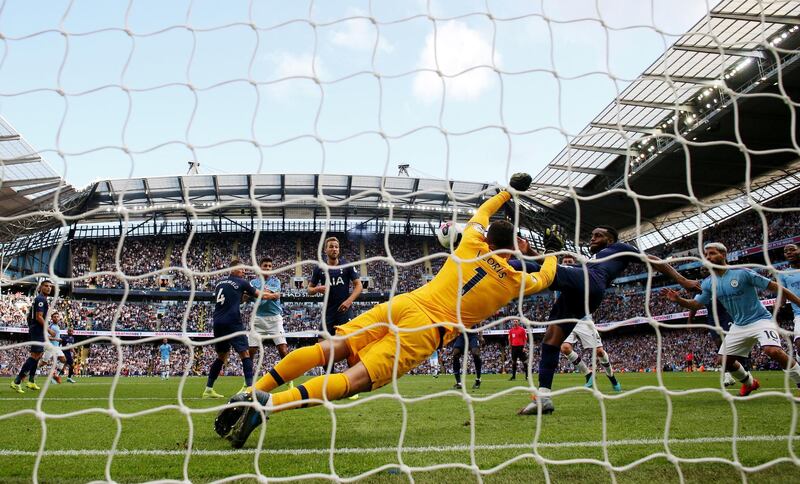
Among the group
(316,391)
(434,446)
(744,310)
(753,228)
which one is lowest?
(434,446)

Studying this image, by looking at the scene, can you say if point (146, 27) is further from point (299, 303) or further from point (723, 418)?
point (299, 303)

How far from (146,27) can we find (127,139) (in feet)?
2.68

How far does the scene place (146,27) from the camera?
134 inches

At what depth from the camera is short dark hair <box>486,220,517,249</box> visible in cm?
414

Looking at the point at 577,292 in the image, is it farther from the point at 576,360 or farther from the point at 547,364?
the point at 576,360

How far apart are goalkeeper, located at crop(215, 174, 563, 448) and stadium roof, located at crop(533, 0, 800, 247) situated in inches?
408

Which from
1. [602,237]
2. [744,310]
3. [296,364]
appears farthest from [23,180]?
[744,310]

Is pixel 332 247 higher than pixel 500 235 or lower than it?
higher

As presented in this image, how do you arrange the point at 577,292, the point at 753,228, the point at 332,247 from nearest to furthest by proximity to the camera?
the point at 577,292 < the point at 332,247 < the point at 753,228

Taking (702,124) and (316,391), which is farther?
(702,124)

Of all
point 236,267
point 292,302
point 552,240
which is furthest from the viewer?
point 292,302

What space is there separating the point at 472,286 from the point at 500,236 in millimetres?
476

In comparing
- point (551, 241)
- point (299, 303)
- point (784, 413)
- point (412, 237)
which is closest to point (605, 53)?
point (551, 241)

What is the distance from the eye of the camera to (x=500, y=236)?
414 cm
